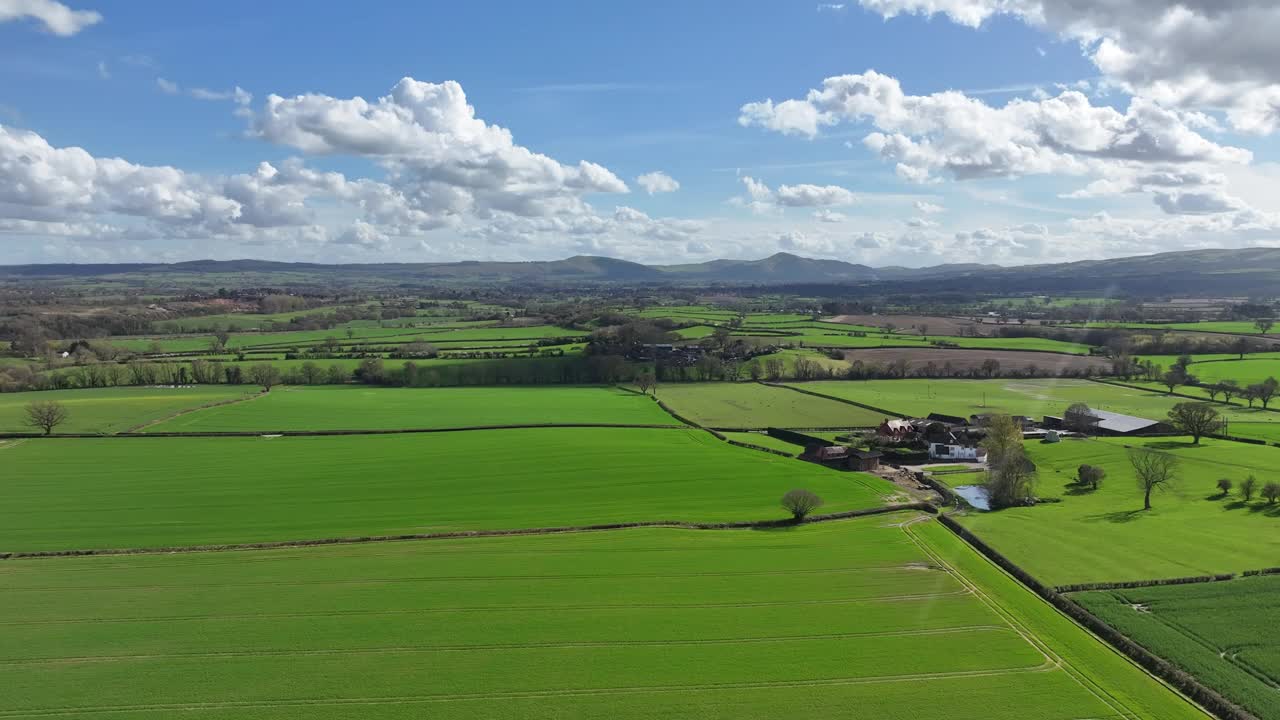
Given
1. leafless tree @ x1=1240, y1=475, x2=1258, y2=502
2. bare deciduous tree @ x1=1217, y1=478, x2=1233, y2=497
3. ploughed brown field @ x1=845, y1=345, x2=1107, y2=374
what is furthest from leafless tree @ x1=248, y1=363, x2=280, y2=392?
leafless tree @ x1=1240, y1=475, x2=1258, y2=502

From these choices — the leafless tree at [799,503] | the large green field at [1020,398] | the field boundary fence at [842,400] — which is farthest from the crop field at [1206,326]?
the leafless tree at [799,503]

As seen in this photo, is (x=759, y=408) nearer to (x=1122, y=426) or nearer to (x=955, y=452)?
(x=955, y=452)

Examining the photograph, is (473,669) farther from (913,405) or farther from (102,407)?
(102,407)

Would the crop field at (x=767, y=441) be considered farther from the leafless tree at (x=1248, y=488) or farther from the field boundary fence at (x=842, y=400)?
the leafless tree at (x=1248, y=488)

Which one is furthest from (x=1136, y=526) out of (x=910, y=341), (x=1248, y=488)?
(x=910, y=341)

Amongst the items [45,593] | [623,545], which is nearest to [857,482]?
[623,545]

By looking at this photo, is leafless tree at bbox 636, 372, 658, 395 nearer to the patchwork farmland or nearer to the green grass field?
the patchwork farmland
